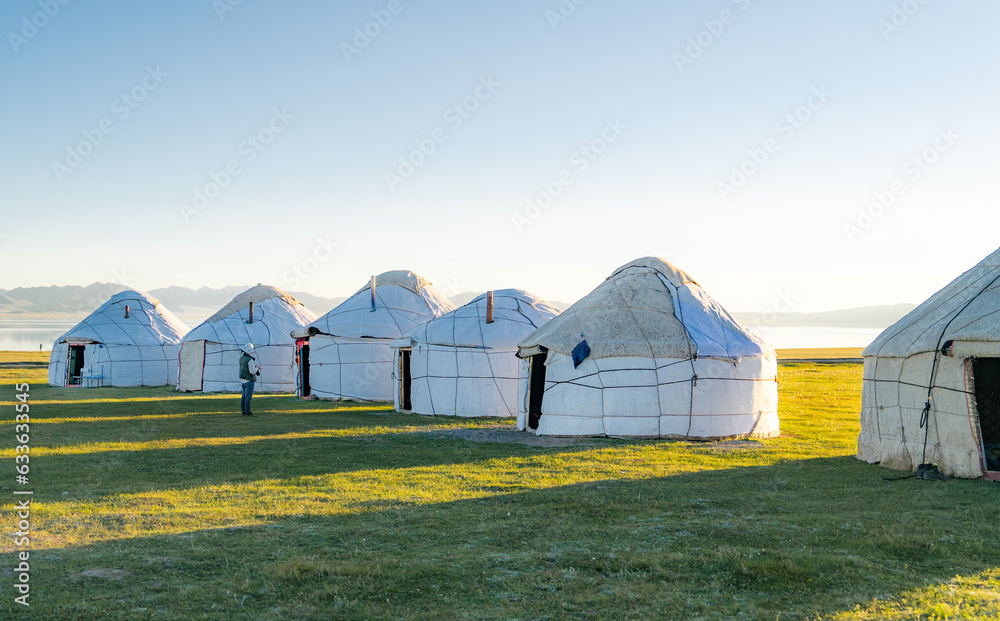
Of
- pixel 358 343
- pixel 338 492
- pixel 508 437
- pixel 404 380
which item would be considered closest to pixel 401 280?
pixel 358 343

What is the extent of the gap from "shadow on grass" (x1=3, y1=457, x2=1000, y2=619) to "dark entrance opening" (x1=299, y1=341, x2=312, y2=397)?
1660 centimetres

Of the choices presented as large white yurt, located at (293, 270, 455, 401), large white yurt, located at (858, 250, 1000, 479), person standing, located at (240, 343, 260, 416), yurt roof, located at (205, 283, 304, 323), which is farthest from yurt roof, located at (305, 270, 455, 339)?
large white yurt, located at (858, 250, 1000, 479)

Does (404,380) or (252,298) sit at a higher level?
(252,298)

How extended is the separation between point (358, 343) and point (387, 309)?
1685mm

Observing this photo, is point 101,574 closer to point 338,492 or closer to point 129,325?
point 338,492

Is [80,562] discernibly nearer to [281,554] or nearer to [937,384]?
[281,554]

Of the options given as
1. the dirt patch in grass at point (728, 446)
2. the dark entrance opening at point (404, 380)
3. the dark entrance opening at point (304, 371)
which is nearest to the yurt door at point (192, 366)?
the dark entrance opening at point (304, 371)

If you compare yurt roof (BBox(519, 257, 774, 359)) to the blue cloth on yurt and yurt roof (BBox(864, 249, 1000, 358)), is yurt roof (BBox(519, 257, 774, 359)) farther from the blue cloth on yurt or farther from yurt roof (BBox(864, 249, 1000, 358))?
yurt roof (BBox(864, 249, 1000, 358))

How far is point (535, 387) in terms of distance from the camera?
53.0 feet

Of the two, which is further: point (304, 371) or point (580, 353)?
point (304, 371)

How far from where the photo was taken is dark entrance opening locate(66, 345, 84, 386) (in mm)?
29578

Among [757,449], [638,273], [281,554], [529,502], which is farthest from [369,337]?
[281,554]

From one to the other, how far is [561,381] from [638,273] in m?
3.07

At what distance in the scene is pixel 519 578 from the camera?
5.49 m
